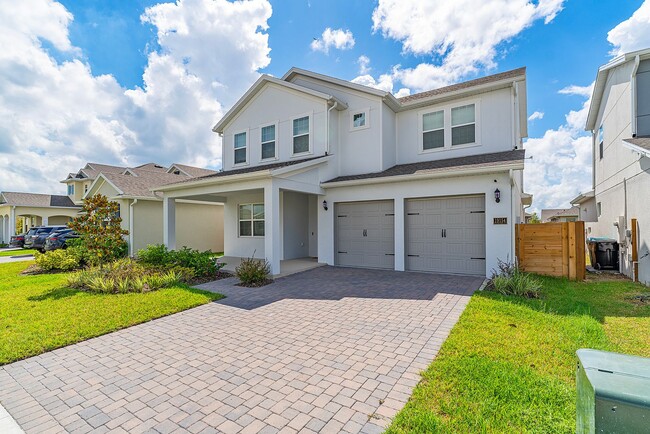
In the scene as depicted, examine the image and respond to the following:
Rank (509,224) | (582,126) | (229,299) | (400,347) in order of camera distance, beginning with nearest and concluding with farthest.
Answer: (400,347)
(229,299)
(509,224)
(582,126)

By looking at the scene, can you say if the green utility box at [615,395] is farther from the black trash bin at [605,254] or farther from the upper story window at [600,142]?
the upper story window at [600,142]

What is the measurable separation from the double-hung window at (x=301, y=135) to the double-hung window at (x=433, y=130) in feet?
16.0

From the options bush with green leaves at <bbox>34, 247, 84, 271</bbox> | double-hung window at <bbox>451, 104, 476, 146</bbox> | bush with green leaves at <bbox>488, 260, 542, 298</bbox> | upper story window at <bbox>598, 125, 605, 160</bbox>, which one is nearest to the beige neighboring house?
bush with green leaves at <bbox>34, 247, 84, 271</bbox>

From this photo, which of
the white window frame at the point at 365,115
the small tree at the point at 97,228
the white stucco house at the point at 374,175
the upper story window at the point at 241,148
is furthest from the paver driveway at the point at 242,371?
the upper story window at the point at 241,148

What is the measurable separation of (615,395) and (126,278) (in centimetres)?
1017

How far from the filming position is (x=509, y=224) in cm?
894

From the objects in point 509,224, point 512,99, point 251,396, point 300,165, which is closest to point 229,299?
point 251,396

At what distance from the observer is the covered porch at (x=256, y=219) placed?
1148 centimetres

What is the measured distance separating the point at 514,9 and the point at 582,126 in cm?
1116

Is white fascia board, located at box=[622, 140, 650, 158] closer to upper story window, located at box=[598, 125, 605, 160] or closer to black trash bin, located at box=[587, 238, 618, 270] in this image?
black trash bin, located at box=[587, 238, 618, 270]

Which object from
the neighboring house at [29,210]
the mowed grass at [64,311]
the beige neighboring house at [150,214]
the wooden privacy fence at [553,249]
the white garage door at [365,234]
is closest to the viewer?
the mowed grass at [64,311]

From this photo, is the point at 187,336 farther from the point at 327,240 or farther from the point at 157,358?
the point at 327,240

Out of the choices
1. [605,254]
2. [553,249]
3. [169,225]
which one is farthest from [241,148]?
[605,254]

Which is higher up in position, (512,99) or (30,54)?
(30,54)
